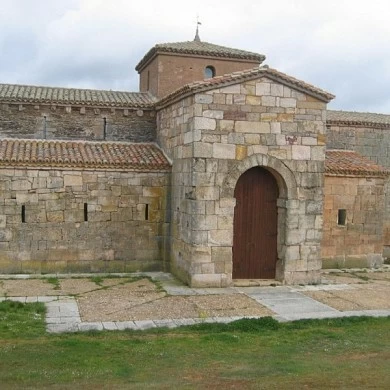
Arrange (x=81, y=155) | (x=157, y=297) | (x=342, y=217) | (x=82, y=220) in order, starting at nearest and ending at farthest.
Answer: (x=157, y=297) < (x=82, y=220) < (x=81, y=155) < (x=342, y=217)

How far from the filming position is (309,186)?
13.2 metres

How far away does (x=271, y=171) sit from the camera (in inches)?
517

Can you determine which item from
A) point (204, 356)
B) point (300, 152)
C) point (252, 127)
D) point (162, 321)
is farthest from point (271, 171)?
point (204, 356)

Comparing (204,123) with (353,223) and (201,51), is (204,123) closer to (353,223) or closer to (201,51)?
(353,223)

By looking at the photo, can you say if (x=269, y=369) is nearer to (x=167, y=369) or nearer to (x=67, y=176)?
(x=167, y=369)

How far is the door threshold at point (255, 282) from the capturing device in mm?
12781

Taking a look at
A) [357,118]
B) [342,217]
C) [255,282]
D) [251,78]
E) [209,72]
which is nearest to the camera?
[251,78]

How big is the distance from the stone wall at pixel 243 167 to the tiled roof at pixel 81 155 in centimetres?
140

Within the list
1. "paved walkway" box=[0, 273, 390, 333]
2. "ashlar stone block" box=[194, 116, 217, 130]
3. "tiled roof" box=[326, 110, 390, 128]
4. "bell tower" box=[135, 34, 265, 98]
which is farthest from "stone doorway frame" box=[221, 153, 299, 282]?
"bell tower" box=[135, 34, 265, 98]

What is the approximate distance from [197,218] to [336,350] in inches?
198

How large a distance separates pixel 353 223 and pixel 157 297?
22.4 feet

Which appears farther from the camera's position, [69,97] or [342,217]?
[69,97]

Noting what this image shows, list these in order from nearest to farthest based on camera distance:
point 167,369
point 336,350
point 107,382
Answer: point 107,382 < point 167,369 < point 336,350

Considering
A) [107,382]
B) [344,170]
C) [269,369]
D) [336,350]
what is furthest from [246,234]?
[107,382]
